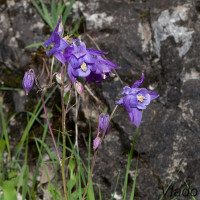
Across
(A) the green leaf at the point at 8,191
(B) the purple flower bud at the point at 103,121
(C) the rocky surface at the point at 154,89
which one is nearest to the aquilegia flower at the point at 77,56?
(B) the purple flower bud at the point at 103,121

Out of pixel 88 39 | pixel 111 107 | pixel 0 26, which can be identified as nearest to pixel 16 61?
pixel 0 26

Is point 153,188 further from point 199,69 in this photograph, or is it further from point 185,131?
point 199,69

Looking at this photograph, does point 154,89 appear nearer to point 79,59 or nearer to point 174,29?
point 174,29

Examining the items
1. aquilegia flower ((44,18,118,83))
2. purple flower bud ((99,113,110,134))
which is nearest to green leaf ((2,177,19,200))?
Result: purple flower bud ((99,113,110,134))

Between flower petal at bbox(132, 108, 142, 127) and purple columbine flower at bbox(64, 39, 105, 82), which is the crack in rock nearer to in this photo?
flower petal at bbox(132, 108, 142, 127)

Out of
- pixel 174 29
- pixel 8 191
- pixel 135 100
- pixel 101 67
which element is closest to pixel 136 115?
pixel 135 100
